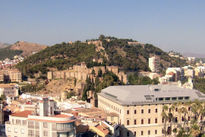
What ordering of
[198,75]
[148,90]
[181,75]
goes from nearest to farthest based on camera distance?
[148,90] < [181,75] < [198,75]

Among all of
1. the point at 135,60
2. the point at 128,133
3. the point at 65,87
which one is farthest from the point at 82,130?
the point at 135,60

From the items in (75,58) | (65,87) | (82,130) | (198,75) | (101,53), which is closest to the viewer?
(82,130)

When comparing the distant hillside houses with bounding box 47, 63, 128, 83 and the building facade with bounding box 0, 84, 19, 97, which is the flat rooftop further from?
the building facade with bounding box 0, 84, 19, 97

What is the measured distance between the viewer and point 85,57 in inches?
4341

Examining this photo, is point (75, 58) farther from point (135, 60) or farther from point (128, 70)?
point (135, 60)

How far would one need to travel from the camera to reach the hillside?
105 m

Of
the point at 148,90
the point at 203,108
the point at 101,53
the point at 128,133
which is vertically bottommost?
the point at 128,133

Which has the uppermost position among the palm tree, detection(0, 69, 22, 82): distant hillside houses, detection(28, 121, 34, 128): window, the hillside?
the hillside

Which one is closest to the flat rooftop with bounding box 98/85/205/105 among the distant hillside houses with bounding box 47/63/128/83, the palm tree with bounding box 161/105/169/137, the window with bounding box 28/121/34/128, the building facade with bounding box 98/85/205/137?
the building facade with bounding box 98/85/205/137

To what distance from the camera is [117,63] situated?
11750 centimetres

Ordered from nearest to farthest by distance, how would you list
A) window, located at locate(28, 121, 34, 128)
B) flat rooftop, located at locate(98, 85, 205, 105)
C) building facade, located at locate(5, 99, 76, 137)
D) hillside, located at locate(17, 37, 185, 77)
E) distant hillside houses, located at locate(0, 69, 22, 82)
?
building facade, located at locate(5, 99, 76, 137), window, located at locate(28, 121, 34, 128), flat rooftop, located at locate(98, 85, 205, 105), distant hillside houses, located at locate(0, 69, 22, 82), hillside, located at locate(17, 37, 185, 77)

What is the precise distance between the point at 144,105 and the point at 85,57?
64.9 meters

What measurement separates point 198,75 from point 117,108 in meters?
103

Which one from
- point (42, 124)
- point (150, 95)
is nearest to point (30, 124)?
point (42, 124)
